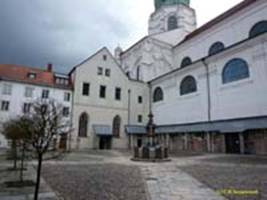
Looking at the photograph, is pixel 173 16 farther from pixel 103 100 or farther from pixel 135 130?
pixel 135 130

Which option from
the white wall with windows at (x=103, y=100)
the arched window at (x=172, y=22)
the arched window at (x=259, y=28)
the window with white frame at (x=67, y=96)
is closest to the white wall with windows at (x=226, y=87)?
the arched window at (x=259, y=28)

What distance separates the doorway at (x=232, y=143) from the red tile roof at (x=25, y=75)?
2159 centimetres

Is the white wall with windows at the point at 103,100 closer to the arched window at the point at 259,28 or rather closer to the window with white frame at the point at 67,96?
the window with white frame at the point at 67,96

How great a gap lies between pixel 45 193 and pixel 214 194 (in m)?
4.58

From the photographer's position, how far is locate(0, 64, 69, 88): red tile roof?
1267 inches

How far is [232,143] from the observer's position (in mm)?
25828

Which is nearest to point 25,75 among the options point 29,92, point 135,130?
point 29,92

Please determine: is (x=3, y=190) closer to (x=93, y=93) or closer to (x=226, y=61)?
(x=226, y=61)

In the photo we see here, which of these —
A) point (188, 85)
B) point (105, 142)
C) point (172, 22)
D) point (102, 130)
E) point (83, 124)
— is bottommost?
point (105, 142)

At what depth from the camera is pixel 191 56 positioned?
134 ft

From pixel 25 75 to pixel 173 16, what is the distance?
2936 centimetres

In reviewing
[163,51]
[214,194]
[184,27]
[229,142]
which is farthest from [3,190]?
[184,27]

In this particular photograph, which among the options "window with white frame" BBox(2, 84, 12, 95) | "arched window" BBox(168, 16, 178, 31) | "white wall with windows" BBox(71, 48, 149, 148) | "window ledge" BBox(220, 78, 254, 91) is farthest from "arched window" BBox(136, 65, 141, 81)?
"window with white frame" BBox(2, 84, 12, 95)

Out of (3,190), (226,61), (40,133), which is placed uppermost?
(226,61)
